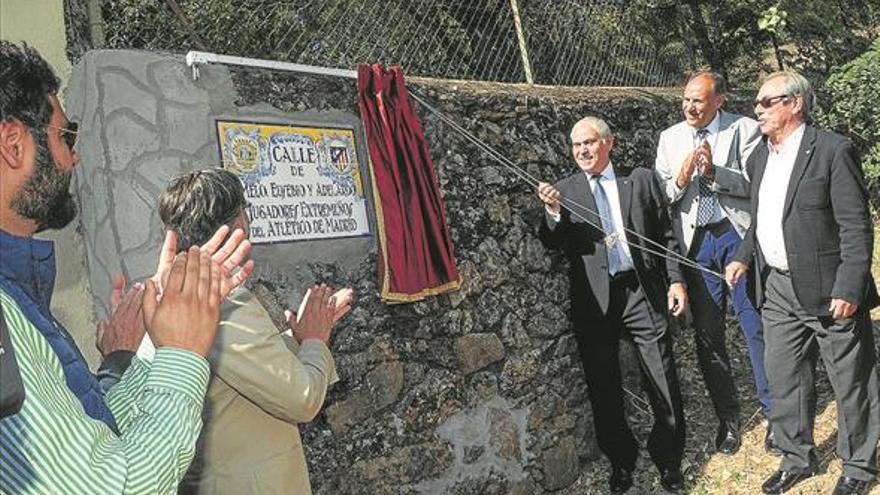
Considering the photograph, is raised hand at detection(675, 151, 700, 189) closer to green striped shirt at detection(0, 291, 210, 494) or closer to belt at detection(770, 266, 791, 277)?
belt at detection(770, 266, 791, 277)

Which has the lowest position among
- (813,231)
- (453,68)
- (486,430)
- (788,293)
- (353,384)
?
(486,430)

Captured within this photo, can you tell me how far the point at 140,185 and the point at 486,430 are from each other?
223cm

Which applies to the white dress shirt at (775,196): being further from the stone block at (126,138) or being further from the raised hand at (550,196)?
the stone block at (126,138)

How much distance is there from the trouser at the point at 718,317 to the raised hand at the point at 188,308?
3.57 m

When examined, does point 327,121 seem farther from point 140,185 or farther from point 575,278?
point 575,278

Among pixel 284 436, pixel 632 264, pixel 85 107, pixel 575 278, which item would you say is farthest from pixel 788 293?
pixel 85 107

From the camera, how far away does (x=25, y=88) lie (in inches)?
55.7

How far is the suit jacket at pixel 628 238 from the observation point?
4211 mm

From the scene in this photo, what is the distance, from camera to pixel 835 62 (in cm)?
903

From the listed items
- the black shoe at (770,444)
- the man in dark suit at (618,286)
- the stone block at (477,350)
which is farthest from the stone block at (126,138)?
the black shoe at (770,444)

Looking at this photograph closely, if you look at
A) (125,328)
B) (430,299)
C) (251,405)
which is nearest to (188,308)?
(125,328)

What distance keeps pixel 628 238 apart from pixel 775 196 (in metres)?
0.79

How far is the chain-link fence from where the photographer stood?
13.9ft

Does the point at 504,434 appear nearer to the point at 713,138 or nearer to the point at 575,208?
the point at 575,208
